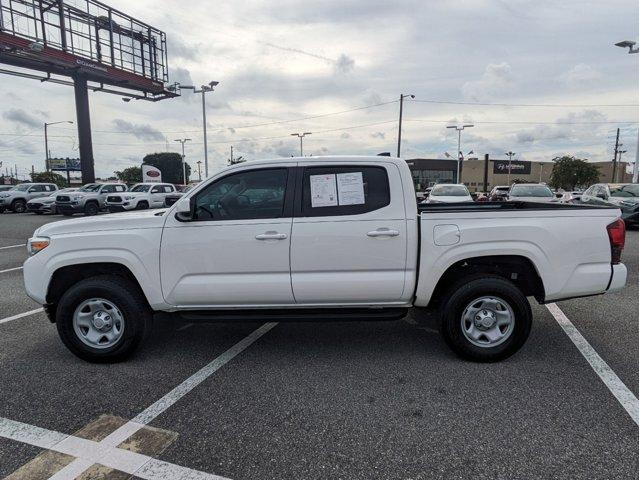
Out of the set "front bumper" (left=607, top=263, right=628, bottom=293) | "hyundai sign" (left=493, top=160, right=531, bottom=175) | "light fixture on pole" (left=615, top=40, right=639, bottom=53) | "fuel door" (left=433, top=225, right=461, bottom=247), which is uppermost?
"light fixture on pole" (left=615, top=40, right=639, bottom=53)

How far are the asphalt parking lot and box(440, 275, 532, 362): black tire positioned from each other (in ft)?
0.46

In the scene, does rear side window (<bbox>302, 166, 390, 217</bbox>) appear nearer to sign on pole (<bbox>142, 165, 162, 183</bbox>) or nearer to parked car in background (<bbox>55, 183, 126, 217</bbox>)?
parked car in background (<bbox>55, 183, 126, 217</bbox>)

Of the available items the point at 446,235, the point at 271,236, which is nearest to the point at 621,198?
the point at 446,235

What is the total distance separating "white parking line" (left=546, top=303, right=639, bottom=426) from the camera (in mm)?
3264

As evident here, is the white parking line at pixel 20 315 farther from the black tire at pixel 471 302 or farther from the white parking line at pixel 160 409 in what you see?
the black tire at pixel 471 302

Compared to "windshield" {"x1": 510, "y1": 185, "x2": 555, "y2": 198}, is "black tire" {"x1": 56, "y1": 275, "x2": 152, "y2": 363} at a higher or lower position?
lower

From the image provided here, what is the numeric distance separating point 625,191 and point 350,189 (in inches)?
585

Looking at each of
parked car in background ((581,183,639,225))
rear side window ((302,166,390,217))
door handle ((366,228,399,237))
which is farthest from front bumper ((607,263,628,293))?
parked car in background ((581,183,639,225))

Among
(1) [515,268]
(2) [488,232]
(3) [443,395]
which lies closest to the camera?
(3) [443,395]

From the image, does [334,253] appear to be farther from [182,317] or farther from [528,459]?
[528,459]

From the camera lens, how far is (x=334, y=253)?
3.93 metres

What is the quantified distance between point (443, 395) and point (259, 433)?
146 cm

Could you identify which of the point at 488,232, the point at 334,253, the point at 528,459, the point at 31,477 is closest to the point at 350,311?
the point at 334,253

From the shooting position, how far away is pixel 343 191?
4051 millimetres
